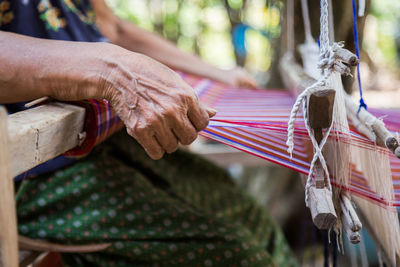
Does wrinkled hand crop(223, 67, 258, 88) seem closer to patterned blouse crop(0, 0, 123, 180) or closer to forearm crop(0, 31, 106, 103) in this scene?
patterned blouse crop(0, 0, 123, 180)

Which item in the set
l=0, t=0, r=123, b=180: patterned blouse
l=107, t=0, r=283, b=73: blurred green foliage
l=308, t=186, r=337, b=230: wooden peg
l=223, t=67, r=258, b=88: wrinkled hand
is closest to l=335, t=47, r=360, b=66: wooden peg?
l=308, t=186, r=337, b=230: wooden peg

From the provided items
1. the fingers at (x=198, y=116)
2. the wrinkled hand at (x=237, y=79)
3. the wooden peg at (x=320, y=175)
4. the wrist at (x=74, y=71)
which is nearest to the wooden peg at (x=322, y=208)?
the wooden peg at (x=320, y=175)

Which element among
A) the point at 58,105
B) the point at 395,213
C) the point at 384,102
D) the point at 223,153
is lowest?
the point at 384,102

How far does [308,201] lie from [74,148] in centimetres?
45

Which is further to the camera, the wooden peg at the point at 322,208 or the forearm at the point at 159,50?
the forearm at the point at 159,50

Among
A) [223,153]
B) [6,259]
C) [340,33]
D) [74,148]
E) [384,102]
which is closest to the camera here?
[6,259]

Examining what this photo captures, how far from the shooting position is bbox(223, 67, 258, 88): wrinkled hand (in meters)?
1.54

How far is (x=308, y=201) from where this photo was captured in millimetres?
641

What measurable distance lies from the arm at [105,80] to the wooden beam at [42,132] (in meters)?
0.04

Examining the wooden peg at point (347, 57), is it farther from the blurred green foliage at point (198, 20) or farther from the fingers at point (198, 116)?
the blurred green foliage at point (198, 20)

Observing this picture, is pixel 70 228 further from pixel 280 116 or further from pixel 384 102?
pixel 384 102

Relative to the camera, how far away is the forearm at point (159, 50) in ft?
5.10

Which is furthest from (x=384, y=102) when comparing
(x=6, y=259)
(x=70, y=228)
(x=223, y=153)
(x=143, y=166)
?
(x=6, y=259)

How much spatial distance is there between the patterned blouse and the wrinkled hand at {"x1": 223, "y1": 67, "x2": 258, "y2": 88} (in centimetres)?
58
